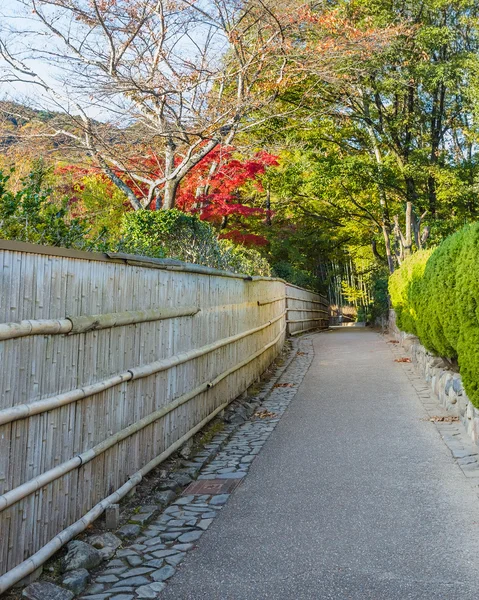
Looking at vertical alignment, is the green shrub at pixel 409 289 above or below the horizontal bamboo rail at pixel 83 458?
above

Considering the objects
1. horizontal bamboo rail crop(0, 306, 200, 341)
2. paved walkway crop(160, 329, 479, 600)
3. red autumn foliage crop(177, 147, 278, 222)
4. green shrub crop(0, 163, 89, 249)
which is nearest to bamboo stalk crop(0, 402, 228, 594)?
paved walkway crop(160, 329, 479, 600)

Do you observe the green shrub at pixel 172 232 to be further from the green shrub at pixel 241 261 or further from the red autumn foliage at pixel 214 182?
the red autumn foliage at pixel 214 182

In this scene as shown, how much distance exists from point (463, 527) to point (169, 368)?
2.86m

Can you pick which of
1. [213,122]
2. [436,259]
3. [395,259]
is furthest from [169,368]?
[395,259]

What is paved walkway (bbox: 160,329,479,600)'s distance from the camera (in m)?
3.36

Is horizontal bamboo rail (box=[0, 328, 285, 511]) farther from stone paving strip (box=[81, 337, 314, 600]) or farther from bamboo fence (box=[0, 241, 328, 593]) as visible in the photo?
stone paving strip (box=[81, 337, 314, 600])

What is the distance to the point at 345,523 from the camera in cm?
429

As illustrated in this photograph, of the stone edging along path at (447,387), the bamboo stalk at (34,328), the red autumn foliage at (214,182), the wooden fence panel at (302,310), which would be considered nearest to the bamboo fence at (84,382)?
the bamboo stalk at (34,328)

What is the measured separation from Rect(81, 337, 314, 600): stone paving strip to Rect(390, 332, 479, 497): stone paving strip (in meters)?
1.95

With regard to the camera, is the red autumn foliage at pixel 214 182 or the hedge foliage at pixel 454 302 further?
the red autumn foliage at pixel 214 182

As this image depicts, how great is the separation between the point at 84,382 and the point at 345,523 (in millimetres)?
2031

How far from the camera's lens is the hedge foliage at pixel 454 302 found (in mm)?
5848

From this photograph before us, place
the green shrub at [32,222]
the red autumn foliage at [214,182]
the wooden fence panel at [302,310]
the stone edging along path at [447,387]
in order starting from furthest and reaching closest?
the wooden fence panel at [302,310] → the red autumn foliage at [214,182] → the stone edging along path at [447,387] → the green shrub at [32,222]

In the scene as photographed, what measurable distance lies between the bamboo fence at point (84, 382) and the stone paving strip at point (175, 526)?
33 centimetres
